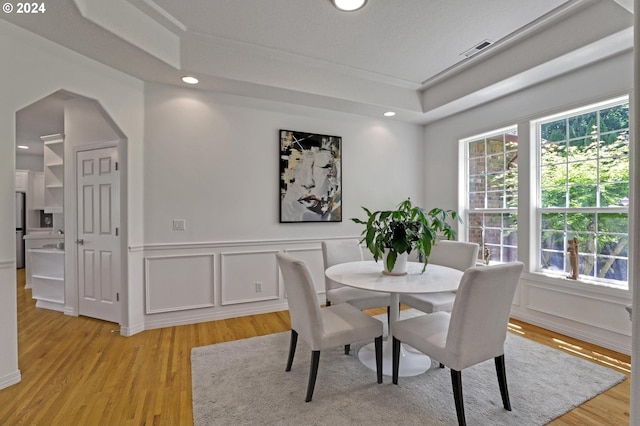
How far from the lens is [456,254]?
2998 mm

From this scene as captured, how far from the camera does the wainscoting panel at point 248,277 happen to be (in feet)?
11.6

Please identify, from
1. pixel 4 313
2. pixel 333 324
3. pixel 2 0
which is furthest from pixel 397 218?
pixel 2 0

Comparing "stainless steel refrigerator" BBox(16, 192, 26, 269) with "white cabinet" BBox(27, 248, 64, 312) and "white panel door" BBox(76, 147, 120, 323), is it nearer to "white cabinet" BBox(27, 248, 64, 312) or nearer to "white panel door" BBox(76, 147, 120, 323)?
"white cabinet" BBox(27, 248, 64, 312)

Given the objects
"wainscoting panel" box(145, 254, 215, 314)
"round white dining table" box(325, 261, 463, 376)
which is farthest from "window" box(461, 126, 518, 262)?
"wainscoting panel" box(145, 254, 215, 314)

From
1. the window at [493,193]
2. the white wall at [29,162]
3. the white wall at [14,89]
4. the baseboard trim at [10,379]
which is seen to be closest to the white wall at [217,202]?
the white wall at [14,89]

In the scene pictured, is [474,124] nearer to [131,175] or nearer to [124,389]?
[131,175]

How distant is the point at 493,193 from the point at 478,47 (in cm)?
178

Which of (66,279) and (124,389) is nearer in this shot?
(124,389)

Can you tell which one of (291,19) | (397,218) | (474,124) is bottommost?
(397,218)

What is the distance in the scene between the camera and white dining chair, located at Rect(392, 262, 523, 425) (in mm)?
1649

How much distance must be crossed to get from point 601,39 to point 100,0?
384cm

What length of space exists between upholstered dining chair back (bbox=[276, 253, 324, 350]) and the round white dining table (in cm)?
31

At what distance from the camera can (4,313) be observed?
2.15 m

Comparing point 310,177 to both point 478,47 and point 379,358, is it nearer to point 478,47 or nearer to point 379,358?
point 478,47
